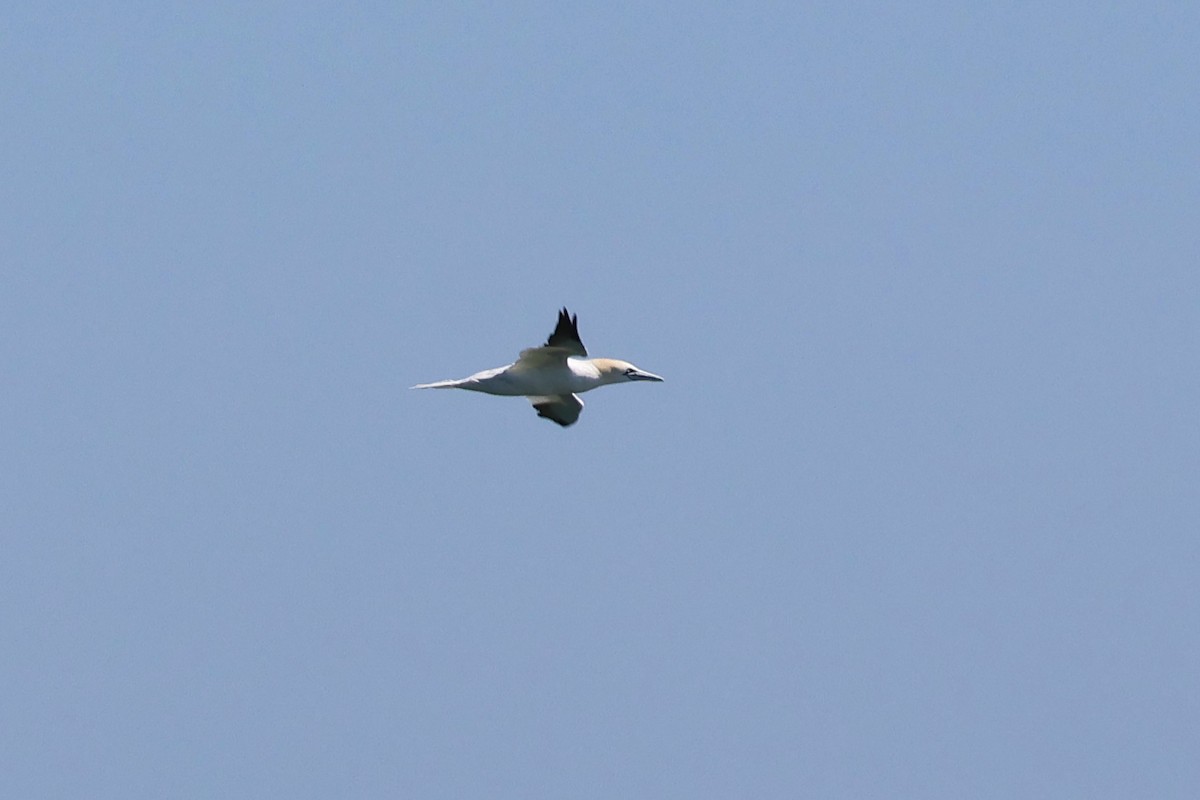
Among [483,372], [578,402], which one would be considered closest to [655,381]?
[578,402]

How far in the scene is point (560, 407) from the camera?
40.0 m

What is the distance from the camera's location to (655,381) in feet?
133

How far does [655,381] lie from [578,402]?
155 cm

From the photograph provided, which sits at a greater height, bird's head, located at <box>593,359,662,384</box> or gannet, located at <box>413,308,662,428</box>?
bird's head, located at <box>593,359,662,384</box>

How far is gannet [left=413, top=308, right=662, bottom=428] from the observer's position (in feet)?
121

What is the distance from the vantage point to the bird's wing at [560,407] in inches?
1569

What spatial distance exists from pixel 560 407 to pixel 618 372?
1.23 metres

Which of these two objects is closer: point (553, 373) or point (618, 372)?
point (553, 373)

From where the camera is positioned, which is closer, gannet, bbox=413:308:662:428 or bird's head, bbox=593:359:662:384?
gannet, bbox=413:308:662:428

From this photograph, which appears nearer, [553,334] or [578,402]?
[553,334]

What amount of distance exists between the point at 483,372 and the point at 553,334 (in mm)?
1623

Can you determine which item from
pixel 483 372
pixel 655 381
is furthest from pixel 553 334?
pixel 655 381

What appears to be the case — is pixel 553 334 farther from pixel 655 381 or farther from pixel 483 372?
pixel 655 381

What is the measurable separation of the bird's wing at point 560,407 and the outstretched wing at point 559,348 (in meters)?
2.39
